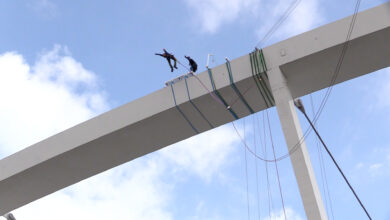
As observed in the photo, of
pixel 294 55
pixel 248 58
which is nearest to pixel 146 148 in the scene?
pixel 248 58

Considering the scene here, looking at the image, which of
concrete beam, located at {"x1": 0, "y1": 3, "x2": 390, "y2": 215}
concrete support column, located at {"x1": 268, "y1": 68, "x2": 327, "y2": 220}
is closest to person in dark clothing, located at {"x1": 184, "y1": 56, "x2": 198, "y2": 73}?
concrete beam, located at {"x1": 0, "y1": 3, "x2": 390, "y2": 215}

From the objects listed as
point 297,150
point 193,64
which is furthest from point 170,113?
point 297,150

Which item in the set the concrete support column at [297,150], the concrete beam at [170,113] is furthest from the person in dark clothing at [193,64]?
the concrete support column at [297,150]

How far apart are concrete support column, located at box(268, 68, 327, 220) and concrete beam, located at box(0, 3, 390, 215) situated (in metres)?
0.27

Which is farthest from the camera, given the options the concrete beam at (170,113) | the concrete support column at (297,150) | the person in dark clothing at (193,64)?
the person in dark clothing at (193,64)

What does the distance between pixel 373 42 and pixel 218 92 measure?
2261 mm

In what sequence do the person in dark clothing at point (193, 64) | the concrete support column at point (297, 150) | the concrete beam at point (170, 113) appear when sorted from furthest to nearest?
the person in dark clothing at point (193, 64) → the concrete beam at point (170, 113) → the concrete support column at point (297, 150)

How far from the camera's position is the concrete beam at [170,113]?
23.3 feet

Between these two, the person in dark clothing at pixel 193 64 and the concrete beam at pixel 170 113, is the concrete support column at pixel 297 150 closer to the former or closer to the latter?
the concrete beam at pixel 170 113

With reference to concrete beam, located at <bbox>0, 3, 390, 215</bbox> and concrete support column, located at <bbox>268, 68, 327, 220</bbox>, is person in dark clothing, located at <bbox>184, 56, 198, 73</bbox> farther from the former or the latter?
concrete support column, located at <bbox>268, 68, 327, 220</bbox>

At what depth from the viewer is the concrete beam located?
7.10m

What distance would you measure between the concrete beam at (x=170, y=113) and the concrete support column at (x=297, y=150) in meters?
0.27

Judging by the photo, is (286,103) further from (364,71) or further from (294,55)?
(364,71)

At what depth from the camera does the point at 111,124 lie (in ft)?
26.0
